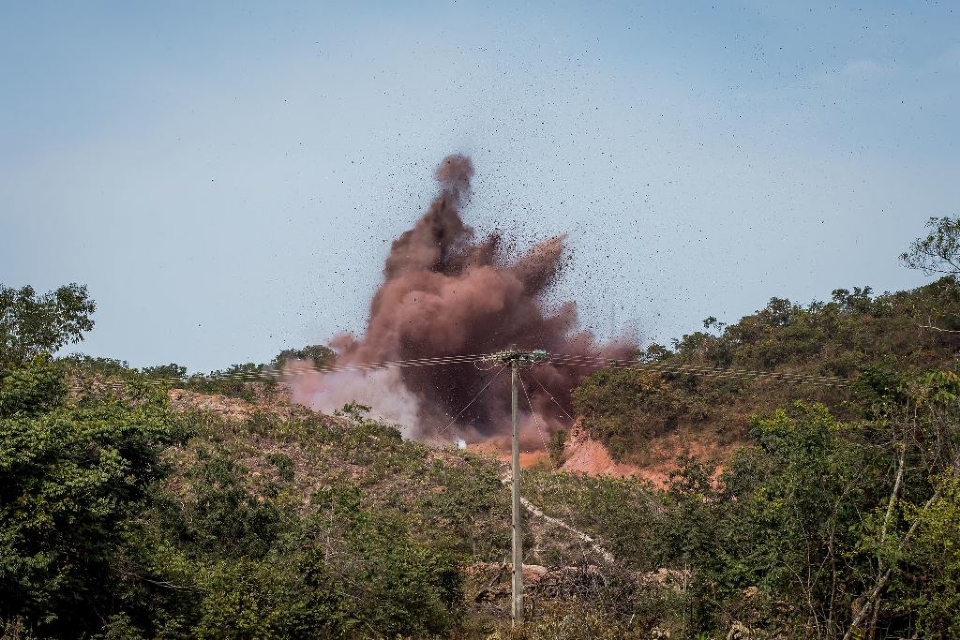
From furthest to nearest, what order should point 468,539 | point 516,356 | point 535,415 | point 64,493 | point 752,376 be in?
point 535,415 < point 752,376 < point 468,539 < point 516,356 < point 64,493

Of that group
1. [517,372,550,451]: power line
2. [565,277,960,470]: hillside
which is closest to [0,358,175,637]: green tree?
[565,277,960,470]: hillside

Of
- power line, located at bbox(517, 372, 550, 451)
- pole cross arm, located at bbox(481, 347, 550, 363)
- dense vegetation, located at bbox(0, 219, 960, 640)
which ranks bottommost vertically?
dense vegetation, located at bbox(0, 219, 960, 640)

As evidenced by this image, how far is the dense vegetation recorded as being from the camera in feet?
59.6

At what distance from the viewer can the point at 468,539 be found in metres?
32.0

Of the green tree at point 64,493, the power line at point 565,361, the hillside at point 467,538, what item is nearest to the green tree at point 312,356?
the power line at point 565,361

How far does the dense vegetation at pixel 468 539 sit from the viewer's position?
18.2 metres

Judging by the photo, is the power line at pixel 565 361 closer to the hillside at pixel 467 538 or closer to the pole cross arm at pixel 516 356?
the hillside at pixel 467 538

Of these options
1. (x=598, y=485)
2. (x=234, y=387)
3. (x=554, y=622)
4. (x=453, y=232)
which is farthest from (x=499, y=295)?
(x=554, y=622)

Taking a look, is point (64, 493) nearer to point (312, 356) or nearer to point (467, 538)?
point (467, 538)

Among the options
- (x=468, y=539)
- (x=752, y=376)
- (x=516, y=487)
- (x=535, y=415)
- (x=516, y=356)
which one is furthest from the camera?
(x=535, y=415)

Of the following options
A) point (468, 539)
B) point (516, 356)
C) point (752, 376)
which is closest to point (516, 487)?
point (516, 356)

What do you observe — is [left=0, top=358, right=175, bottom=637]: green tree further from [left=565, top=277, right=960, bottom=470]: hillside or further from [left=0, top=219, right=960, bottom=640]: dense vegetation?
[left=565, top=277, right=960, bottom=470]: hillside

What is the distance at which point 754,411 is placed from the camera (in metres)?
49.4

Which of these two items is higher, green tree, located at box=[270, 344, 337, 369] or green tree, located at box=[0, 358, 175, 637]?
green tree, located at box=[270, 344, 337, 369]
